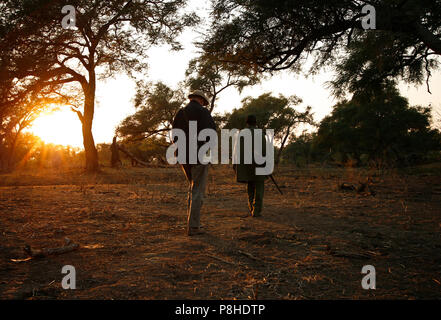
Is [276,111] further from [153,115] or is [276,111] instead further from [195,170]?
[195,170]

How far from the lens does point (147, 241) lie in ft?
13.5

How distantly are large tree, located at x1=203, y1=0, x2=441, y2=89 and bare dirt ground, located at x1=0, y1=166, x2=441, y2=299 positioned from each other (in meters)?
3.51

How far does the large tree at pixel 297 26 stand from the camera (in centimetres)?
621

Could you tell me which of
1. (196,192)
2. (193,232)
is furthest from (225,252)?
(196,192)

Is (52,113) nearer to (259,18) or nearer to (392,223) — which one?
(259,18)

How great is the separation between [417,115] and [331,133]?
759 cm

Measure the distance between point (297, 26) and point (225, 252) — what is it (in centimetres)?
526

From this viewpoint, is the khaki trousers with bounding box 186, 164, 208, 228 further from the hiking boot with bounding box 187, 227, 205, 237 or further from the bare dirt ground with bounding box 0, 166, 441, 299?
the bare dirt ground with bounding box 0, 166, 441, 299

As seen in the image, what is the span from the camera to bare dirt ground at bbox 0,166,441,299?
2629mm

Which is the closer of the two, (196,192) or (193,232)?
(193,232)

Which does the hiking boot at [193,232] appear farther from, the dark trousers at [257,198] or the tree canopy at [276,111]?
the tree canopy at [276,111]

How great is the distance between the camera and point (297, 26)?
22.3 feet

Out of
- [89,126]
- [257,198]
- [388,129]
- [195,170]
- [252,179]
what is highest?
[388,129]

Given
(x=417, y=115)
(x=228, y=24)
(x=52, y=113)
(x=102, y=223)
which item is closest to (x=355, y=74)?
(x=228, y=24)
